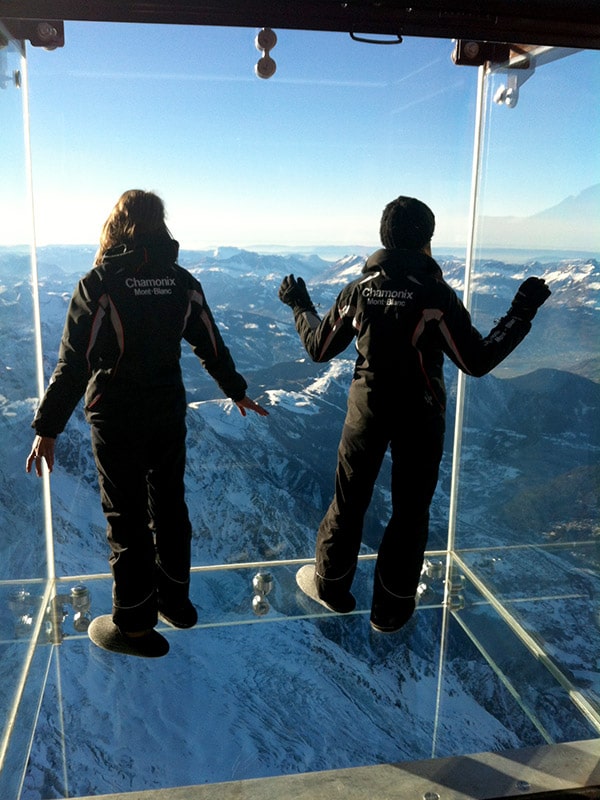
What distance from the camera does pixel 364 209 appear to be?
3551mm

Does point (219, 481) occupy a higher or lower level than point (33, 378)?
lower

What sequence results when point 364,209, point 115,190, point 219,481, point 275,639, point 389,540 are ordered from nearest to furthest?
point 389,540 → point 115,190 → point 364,209 → point 275,639 → point 219,481

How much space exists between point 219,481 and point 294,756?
5.17 ft

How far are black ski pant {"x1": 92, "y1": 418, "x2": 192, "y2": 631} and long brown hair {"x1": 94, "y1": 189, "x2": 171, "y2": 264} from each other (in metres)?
0.64

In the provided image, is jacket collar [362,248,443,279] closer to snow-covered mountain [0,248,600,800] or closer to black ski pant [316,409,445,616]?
black ski pant [316,409,445,616]

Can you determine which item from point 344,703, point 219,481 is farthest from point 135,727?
point 219,481

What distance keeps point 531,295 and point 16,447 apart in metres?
2.06

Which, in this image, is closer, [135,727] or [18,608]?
[18,608]

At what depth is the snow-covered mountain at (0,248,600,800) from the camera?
3.44m

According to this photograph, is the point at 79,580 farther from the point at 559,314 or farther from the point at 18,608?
the point at 559,314

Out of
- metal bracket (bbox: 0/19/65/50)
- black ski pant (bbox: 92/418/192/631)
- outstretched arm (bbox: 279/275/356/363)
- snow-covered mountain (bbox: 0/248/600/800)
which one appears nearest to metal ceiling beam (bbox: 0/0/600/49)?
metal bracket (bbox: 0/19/65/50)

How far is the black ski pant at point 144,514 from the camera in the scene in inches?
100

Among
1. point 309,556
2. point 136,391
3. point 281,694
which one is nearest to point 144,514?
point 136,391

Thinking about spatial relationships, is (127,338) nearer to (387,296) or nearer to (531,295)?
(387,296)
